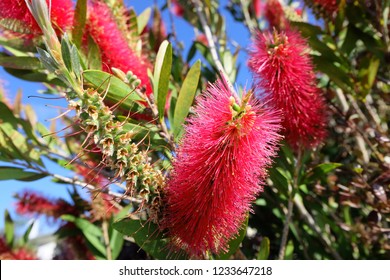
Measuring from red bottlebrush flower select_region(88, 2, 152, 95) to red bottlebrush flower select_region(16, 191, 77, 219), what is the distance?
921mm

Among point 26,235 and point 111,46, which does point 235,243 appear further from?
point 26,235

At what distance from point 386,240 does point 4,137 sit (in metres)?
1.42

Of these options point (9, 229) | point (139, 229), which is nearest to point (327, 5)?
point (139, 229)

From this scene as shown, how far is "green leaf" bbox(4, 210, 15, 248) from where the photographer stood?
2133 millimetres

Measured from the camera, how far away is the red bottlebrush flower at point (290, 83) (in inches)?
50.0

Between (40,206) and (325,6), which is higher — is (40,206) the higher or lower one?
the lower one

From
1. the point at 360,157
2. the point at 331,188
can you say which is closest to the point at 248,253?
the point at 331,188

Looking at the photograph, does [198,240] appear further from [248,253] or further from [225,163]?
[248,253]

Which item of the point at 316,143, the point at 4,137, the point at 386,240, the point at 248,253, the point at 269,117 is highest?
the point at 269,117

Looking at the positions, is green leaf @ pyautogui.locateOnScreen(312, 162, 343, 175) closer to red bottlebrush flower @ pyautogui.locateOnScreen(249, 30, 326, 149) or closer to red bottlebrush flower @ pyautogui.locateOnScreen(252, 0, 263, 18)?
red bottlebrush flower @ pyautogui.locateOnScreen(249, 30, 326, 149)

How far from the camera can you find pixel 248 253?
201 centimetres

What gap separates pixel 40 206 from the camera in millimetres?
2123

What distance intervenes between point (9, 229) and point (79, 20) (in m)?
1.26

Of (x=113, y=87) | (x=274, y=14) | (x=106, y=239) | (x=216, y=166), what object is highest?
(x=274, y=14)
